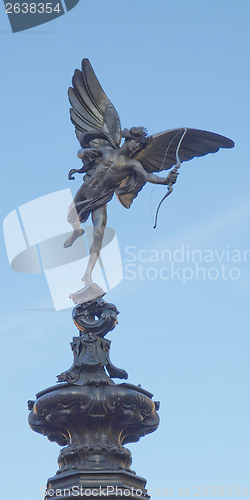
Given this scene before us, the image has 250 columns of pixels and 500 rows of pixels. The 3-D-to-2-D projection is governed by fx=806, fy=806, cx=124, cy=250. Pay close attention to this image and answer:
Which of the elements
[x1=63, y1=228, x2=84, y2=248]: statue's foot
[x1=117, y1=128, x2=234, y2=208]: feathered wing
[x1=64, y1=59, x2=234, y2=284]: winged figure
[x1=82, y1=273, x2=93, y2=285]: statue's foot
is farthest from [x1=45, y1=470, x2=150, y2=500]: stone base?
[x1=117, y1=128, x2=234, y2=208]: feathered wing

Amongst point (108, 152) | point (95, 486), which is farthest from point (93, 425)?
point (108, 152)

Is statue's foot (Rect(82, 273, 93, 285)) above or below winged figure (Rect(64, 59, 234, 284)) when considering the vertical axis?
below

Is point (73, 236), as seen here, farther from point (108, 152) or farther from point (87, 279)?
point (108, 152)

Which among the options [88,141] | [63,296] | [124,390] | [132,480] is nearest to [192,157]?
[88,141]

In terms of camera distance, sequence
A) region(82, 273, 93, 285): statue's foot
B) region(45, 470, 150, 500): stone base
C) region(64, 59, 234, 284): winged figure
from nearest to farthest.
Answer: region(45, 470, 150, 500): stone base
region(82, 273, 93, 285): statue's foot
region(64, 59, 234, 284): winged figure

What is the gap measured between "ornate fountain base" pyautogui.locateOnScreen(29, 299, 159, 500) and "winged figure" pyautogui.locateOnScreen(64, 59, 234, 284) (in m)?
2.11

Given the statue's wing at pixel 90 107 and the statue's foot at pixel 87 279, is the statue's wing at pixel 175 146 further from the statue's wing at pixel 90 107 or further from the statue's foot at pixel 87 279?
the statue's foot at pixel 87 279

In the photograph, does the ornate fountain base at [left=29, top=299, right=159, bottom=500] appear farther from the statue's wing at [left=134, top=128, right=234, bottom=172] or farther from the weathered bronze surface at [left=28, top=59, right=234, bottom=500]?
the statue's wing at [left=134, top=128, right=234, bottom=172]

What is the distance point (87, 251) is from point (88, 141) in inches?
81.1

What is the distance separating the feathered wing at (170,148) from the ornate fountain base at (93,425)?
326 centimetres

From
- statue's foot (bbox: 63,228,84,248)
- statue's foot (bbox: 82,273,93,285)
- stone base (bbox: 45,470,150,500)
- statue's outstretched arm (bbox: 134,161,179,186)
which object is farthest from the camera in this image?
statue's foot (bbox: 63,228,84,248)

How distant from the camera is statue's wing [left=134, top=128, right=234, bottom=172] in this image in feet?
46.5

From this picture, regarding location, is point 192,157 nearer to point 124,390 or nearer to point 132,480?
point 124,390

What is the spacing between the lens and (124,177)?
550 inches
